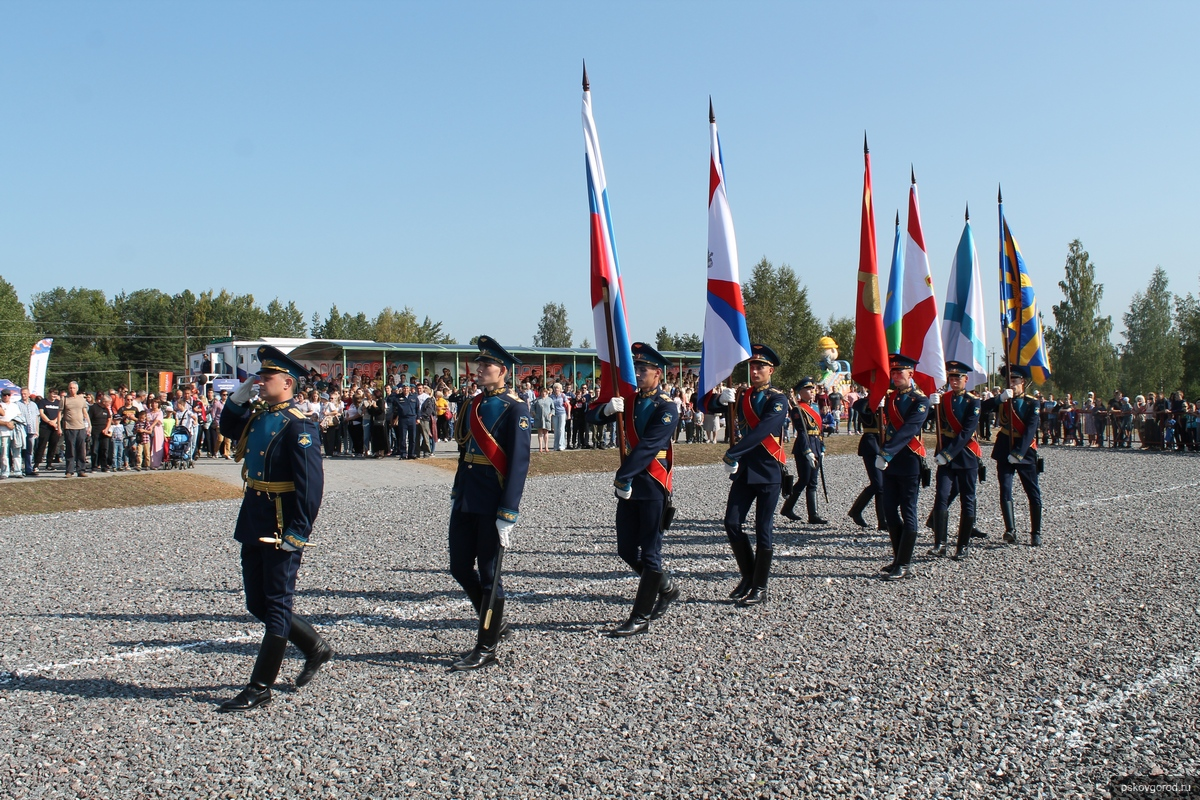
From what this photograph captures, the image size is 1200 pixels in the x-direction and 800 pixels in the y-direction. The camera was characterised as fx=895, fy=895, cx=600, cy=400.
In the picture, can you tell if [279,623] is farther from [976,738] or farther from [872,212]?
[872,212]

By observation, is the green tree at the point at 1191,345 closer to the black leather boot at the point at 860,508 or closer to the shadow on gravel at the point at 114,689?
the black leather boot at the point at 860,508

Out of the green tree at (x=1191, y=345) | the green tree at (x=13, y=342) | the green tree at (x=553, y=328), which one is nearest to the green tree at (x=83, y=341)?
the green tree at (x=13, y=342)

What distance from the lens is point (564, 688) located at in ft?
17.2

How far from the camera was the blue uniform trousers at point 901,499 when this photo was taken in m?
8.30

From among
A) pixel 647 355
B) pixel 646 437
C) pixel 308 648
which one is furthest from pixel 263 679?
pixel 647 355

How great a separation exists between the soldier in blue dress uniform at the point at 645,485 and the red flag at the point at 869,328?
3.78 m

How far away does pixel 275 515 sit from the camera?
199 inches

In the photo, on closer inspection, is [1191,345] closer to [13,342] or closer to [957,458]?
[957,458]

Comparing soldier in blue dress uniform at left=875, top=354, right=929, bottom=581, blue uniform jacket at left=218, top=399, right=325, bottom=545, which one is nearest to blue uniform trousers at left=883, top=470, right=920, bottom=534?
soldier in blue dress uniform at left=875, top=354, right=929, bottom=581

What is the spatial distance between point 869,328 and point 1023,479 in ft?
8.17

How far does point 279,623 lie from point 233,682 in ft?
2.31

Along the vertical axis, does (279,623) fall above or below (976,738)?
above

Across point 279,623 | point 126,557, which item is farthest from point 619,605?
point 126,557

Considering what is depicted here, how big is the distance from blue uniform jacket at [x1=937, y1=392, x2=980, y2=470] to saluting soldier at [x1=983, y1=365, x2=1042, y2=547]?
711 mm
